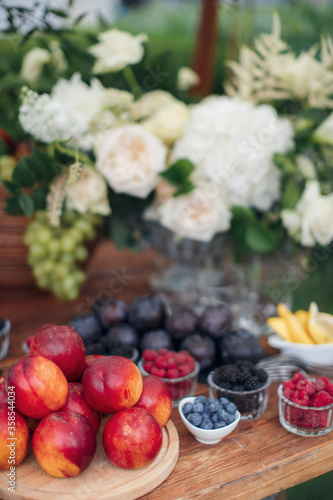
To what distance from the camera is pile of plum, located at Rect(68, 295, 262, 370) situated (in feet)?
2.73

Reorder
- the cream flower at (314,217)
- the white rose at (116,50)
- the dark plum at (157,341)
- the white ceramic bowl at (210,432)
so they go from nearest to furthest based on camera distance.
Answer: the white ceramic bowl at (210,432) < the dark plum at (157,341) < the cream flower at (314,217) < the white rose at (116,50)

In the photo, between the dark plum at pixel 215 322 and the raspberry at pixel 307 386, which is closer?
the raspberry at pixel 307 386

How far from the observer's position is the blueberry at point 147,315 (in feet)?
2.96

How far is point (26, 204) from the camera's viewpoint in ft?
3.19

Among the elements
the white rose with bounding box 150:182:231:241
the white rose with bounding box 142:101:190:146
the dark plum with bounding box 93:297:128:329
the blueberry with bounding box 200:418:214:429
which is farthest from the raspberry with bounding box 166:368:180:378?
the white rose with bounding box 142:101:190:146

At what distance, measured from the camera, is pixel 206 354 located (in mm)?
829

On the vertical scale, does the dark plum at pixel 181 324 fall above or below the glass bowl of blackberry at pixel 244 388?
A: below

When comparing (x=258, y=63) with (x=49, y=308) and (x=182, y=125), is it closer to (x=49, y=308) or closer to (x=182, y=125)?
(x=182, y=125)

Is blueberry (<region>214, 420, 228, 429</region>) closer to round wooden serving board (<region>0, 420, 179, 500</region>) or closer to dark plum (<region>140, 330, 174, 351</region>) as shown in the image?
round wooden serving board (<region>0, 420, 179, 500</region>)

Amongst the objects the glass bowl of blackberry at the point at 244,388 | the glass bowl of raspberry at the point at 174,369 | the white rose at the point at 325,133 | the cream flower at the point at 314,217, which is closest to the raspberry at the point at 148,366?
the glass bowl of raspberry at the point at 174,369

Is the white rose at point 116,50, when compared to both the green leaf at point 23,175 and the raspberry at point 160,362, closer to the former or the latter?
the green leaf at point 23,175

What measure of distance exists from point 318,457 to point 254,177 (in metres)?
A: 0.57

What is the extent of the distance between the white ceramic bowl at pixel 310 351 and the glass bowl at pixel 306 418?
6.2 inches

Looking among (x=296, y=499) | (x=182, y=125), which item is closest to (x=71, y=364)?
(x=296, y=499)
